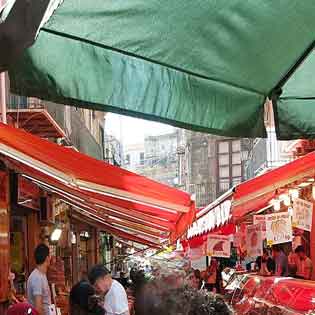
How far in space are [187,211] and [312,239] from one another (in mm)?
5815

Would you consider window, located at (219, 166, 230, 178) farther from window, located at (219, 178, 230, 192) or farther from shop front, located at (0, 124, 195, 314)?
shop front, located at (0, 124, 195, 314)

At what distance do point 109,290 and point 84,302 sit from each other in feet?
7.75

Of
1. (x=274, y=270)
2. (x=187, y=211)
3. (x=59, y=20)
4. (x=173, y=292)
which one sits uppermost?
(x=59, y=20)

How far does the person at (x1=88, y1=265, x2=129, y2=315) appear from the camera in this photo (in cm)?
808

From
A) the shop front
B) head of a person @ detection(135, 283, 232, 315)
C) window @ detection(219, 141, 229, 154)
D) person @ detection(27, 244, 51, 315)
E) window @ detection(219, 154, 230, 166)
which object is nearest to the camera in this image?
head of a person @ detection(135, 283, 232, 315)

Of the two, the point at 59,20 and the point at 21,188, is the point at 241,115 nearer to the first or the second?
the point at 59,20

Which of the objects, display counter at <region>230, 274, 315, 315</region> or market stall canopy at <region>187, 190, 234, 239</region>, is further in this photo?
market stall canopy at <region>187, 190, 234, 239</region>

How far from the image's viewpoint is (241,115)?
12.1 ft

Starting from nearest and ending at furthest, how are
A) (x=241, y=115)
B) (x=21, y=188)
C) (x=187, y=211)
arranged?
(x=241, y=115)
(x=187, y=211)
(x=21, y=188)

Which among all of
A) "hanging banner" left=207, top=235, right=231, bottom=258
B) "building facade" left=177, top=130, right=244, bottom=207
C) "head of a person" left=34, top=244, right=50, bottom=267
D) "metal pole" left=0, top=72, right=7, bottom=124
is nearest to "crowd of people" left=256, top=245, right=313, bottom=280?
"hanging banner" left=207, top=235, right=231, bottom=258

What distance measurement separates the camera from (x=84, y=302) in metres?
5.90

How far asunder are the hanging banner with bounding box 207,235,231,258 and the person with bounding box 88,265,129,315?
4.82 meters

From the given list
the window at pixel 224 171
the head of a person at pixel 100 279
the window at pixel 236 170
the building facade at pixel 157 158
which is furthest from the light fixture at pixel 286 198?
the building facade at pixel 157 158

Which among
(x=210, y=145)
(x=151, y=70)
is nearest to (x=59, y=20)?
(x=151, y=70)
